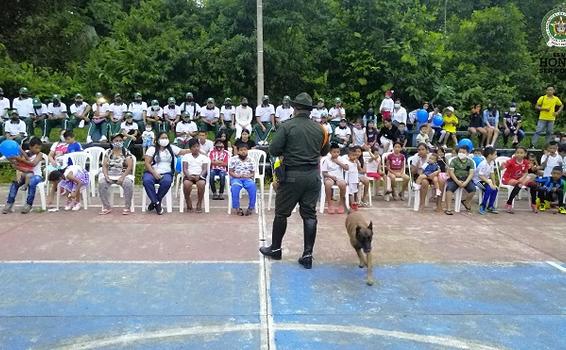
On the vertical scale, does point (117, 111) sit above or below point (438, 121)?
above

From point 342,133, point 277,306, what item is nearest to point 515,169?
point 342,133

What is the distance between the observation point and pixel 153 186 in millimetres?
8602

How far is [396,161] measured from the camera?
399 inches

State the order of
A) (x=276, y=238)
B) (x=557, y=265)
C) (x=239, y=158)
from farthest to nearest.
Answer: (x=239, y=158), (x=557, y=265), (x=276, y=238)

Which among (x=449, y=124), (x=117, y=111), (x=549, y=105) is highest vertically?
(x=549, y=105)

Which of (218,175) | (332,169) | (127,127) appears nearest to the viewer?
(332,169)

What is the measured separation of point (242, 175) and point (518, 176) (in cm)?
511

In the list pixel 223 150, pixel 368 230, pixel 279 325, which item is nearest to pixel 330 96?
pixel 223 150

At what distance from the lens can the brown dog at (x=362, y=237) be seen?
5.42 metres

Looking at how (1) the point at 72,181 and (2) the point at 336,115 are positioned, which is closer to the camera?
(1) the point at 72,181

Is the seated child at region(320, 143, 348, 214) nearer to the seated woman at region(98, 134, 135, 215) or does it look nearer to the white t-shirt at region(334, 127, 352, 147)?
the seated woman at region(98, 134, 135, 215)

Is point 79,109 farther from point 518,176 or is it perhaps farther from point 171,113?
point 518,176

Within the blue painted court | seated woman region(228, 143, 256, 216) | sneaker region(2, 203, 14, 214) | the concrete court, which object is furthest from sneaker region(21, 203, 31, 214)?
seated woman region(228, 143, 256, 216)

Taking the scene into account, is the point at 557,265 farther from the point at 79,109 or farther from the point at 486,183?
the point at 79,109
